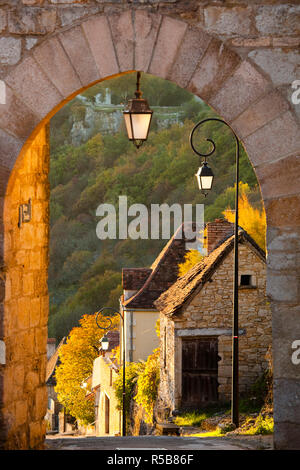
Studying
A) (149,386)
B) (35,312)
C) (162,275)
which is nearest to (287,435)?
(35,312)

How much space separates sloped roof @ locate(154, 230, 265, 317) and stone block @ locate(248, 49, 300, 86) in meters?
10.5

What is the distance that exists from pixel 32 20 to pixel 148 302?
18.5 m

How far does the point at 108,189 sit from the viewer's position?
51781 mm

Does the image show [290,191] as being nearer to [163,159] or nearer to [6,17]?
[6,17]

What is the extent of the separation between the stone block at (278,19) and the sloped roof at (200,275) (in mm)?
10543

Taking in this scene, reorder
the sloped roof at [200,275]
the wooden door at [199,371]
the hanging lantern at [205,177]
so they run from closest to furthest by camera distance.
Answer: the hanging lantern at [205,177], the sloped roof at [200,275], the wooden door at [199,371]

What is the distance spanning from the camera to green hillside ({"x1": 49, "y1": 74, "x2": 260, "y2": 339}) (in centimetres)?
4488

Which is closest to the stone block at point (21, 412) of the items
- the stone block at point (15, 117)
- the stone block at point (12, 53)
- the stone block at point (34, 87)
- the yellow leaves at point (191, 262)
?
the stone block at point (15, 117)

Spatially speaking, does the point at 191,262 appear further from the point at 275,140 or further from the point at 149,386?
the point at 275,140

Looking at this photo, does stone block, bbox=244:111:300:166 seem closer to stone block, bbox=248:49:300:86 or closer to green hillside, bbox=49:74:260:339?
stone block, bbox=248:49:300:86

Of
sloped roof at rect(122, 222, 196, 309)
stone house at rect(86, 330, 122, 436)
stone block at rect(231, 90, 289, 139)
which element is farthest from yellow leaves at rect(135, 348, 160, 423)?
stone block at rect(231, 90, 289, 139)

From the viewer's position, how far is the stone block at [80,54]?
4402mm

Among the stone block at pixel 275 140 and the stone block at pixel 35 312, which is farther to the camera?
the stone block at pixel 35 312

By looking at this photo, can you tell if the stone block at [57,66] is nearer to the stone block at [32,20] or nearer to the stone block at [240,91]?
the stone block at [32,20]
